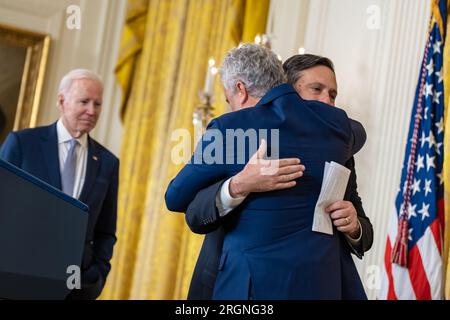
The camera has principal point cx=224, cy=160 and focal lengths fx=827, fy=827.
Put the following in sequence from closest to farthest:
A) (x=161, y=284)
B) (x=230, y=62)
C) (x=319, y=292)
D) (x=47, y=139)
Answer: (x=319, y=292) < (x=230, y=62) < (x=47, y=139) < (x=161, y=284)

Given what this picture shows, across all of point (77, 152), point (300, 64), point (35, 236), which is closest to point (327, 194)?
point (300, 64)

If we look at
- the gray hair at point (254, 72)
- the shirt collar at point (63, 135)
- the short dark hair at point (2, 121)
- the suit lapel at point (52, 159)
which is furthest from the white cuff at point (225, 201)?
the short dark hair at point (2, 121)

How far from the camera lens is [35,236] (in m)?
2.96

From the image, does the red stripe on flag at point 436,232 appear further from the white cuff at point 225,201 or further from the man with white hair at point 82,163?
the white cuff at point 225,201

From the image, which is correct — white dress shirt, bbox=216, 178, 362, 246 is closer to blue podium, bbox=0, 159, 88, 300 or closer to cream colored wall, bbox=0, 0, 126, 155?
blue podium, bbox=0, 159, 88, 300

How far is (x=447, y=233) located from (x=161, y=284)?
11.9 feet

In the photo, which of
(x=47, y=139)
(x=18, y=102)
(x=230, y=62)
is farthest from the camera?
(x=18, y=102)

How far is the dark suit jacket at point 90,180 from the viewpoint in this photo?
4.65m

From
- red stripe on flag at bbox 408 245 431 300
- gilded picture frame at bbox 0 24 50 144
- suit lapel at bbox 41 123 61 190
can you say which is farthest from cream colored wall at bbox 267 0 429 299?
gilded picture frame at bbox 0 24 50 144

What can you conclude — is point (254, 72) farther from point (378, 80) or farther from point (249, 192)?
point (378, 80)
